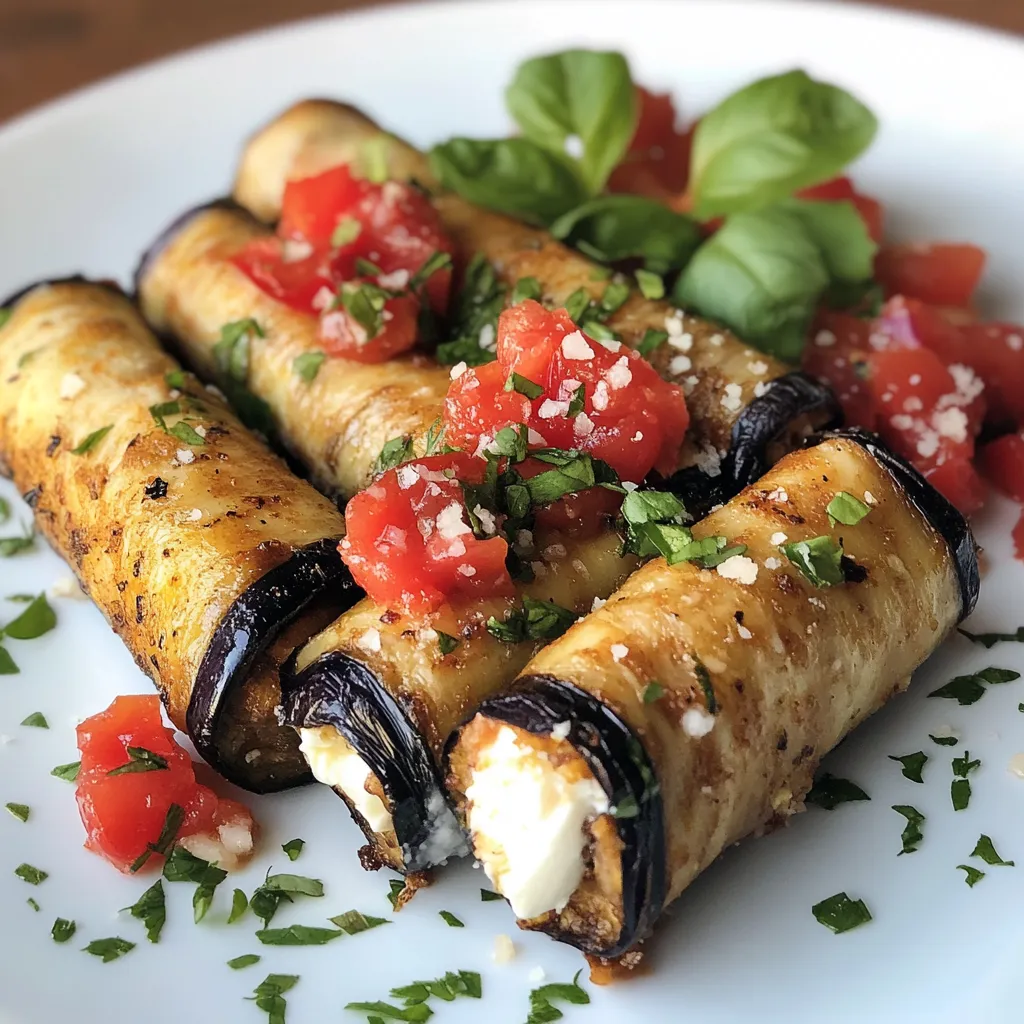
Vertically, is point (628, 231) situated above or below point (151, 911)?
above

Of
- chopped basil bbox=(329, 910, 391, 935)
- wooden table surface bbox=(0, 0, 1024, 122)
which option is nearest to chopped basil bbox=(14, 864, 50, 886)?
chopped basil bbox=(329, 910, 391, 935)

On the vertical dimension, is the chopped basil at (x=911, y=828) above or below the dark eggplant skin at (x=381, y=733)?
below

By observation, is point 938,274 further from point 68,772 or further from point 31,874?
point 31,874

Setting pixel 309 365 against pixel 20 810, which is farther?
pixel 309 365

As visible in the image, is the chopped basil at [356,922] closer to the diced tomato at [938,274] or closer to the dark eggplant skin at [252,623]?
the dark eggplant skin at [252,623]

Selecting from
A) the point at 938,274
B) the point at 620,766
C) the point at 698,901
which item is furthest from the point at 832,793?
the point at 938,274

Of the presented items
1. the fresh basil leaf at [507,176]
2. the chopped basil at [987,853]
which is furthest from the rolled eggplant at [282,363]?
the chopped basil at [987,853]

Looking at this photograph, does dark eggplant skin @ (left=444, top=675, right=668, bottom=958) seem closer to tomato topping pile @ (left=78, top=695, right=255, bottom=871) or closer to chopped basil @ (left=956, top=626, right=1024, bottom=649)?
tomato topping pile @ (left=78, top=695, right=255, bottom=871)
